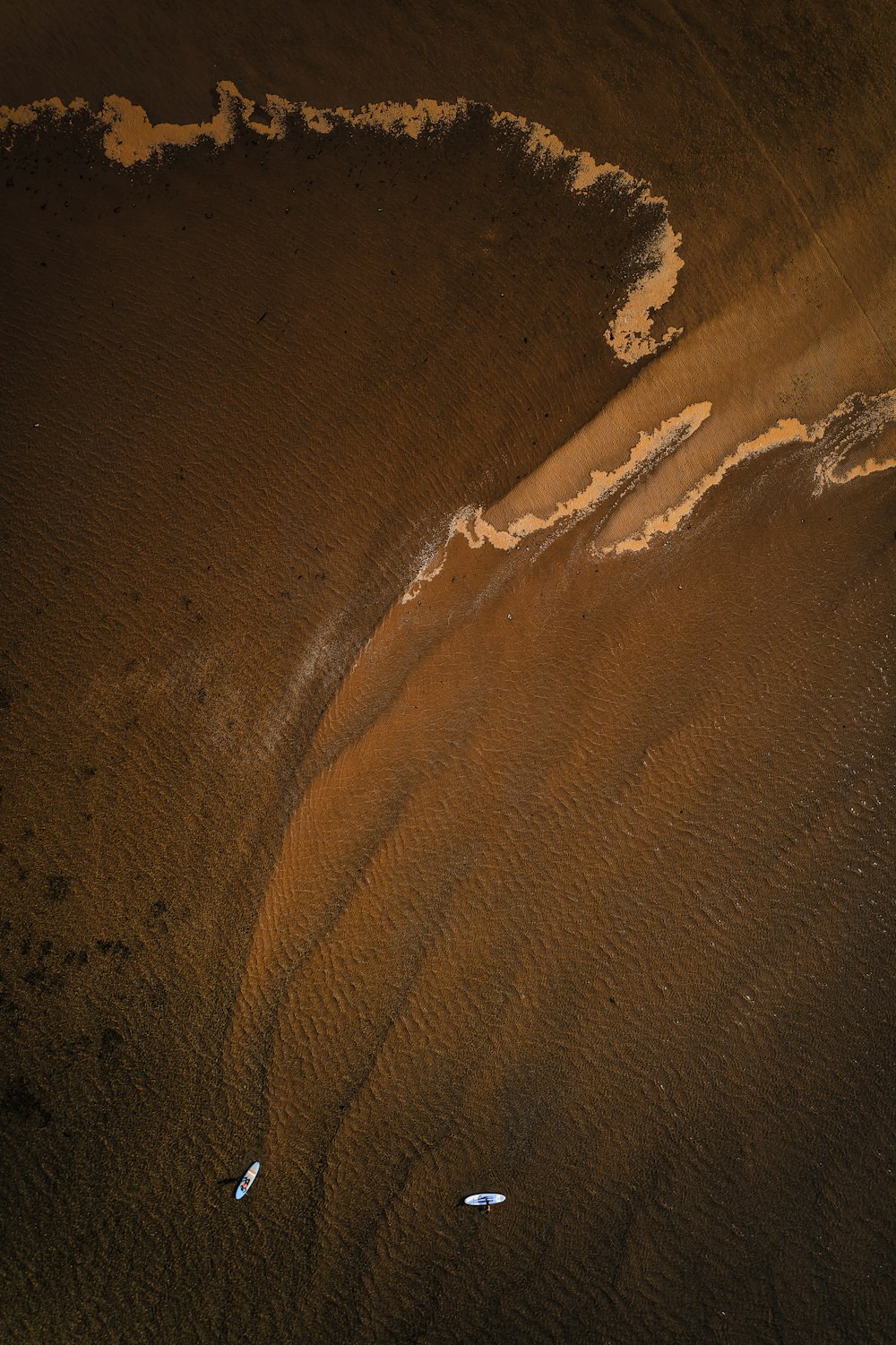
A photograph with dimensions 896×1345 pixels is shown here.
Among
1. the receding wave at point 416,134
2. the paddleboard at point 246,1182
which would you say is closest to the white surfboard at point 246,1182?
the paddleboard at point 246,1182

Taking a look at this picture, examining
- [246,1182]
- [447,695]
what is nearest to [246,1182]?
[246,1182]

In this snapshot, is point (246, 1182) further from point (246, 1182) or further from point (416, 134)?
point (416, 134)

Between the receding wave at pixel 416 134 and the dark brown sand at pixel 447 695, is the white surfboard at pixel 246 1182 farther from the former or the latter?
the receding wave at pixel 416 134

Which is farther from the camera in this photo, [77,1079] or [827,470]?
[827,470]

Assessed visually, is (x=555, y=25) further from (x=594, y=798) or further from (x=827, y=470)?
(x=594, y=798)

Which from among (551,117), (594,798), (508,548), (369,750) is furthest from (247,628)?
(551,117)

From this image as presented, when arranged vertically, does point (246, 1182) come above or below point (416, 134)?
below

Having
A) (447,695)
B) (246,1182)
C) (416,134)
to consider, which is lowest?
(246,1182)

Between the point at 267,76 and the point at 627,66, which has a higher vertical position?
the point at 267,76

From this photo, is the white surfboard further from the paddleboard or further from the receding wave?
the receding wave
